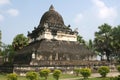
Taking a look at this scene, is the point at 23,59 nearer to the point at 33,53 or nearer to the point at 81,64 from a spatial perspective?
the point at 33,53

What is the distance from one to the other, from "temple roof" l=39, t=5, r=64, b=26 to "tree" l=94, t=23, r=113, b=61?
30.9 ft

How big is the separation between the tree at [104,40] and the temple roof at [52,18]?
9.41 m

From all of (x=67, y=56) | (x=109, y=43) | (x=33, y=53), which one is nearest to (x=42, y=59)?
(x=33, y=53)

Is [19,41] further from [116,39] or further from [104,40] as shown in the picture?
[116,39]

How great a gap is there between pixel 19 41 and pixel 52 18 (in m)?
5.70

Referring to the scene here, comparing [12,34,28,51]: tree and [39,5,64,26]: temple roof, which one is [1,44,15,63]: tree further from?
[39,5,64,26]: temple roof

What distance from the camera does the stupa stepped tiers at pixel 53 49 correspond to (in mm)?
26419

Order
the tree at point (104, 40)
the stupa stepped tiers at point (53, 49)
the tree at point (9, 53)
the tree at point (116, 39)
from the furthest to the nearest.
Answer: the tree at point (104, 40) < the tree at point (116, 39) < the tree at point (9, 53) < the stupa stepped tiers at point (53, 49)

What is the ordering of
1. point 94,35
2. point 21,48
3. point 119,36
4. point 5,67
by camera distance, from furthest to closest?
1. point 94,35
2. point 119,36
3. point 21,48
4. point 5,67

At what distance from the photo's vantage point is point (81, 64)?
27.4m

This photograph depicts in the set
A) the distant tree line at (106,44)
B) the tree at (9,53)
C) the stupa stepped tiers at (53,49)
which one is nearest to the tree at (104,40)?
the distant tree line at (106,44)

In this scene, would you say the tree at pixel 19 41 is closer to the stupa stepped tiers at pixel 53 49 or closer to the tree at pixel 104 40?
the stupa stepped tiers at pixel 53 49

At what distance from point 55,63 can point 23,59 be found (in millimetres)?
4629

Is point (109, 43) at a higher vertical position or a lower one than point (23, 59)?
higher
